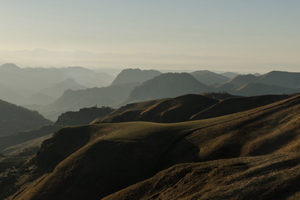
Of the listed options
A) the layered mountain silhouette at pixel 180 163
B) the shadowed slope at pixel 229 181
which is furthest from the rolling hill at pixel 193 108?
the shadowed slope at pixel 229 181

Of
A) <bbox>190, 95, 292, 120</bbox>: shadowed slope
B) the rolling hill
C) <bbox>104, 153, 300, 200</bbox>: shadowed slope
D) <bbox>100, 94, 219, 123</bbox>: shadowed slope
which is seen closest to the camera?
<bbox>104, 153, 300, 200</bbox>: shadowed slope

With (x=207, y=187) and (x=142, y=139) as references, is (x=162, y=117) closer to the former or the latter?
(x=142, y=139)

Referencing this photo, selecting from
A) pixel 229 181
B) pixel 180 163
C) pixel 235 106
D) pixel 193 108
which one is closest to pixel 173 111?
pixel 193 108

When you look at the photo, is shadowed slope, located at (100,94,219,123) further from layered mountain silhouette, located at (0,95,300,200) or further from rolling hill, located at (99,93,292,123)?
layered mountain silhouette, located at (0,95,300,200)

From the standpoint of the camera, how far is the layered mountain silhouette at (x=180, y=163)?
33250mm

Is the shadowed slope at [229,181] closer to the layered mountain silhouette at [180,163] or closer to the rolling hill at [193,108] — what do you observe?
the layered mountain silhouette at [180,163]

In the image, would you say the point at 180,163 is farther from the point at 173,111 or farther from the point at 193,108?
the point at 193,108

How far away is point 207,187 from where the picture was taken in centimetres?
3509

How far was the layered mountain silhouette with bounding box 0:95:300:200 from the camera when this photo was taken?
3325 centimetres

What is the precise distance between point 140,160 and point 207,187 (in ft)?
85.1

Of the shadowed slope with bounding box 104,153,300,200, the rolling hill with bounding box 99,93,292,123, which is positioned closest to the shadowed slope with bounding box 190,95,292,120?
the rolling hill with bounding box 99,93,292,123

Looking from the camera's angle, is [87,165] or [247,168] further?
[87,165]

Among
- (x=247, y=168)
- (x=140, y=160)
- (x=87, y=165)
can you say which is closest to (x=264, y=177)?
(x=247, y=168)

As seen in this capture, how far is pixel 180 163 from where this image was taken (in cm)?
5416
